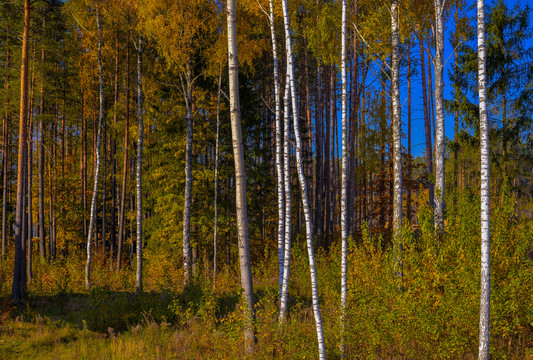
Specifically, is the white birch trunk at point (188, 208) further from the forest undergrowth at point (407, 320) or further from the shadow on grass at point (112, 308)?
the forest undergrowth at point (407, 320)

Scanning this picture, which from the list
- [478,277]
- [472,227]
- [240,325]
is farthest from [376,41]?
[240,325]

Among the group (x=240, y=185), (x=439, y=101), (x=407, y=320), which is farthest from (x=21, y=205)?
(x=439, y=101)

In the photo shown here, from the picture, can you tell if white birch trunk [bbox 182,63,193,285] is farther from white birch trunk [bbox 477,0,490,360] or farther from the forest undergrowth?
white birch trunk [bbox 477,0,490,360]

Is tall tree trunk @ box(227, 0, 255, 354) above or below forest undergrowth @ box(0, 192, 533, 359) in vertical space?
above

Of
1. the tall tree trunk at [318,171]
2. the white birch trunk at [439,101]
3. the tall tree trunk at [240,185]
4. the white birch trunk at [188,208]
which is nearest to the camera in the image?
the tall tree trunk at [240,185]

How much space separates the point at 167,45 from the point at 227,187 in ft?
23.8

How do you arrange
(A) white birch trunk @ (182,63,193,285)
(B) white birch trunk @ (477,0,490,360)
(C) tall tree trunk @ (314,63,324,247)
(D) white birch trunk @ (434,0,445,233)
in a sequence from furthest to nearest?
(C) tall tree trunk @ (314,63,324,247) → (A) white birch trunk @ (182,63,193,285) → (D) white birch trunk @ (434,0,445,233) → (B) white birch trunk @ (477,0,490,360)

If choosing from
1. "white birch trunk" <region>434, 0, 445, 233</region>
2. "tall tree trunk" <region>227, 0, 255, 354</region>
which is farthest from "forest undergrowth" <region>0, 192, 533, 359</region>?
"white birch trunk" <region>434, 0, 445, 233</region>

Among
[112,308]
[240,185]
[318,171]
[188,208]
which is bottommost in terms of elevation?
[112,308]

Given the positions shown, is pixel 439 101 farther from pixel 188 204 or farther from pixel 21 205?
pixel 21 205

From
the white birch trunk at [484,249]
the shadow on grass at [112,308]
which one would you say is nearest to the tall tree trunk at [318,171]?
the shadow on grass at [112,308]

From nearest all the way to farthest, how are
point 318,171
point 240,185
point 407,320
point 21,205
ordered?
point 407,320
point 240,185
point 21,205
point 318,171

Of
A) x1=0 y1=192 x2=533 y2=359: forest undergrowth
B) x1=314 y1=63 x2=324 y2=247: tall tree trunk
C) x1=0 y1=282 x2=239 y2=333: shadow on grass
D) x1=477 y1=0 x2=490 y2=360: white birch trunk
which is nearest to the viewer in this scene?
x1=477 y1=0 x2=490 y2=360: white birch trunk

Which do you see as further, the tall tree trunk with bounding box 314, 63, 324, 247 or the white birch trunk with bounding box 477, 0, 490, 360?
the tall tree trunk with bounding box 314, 63, 324, 247
